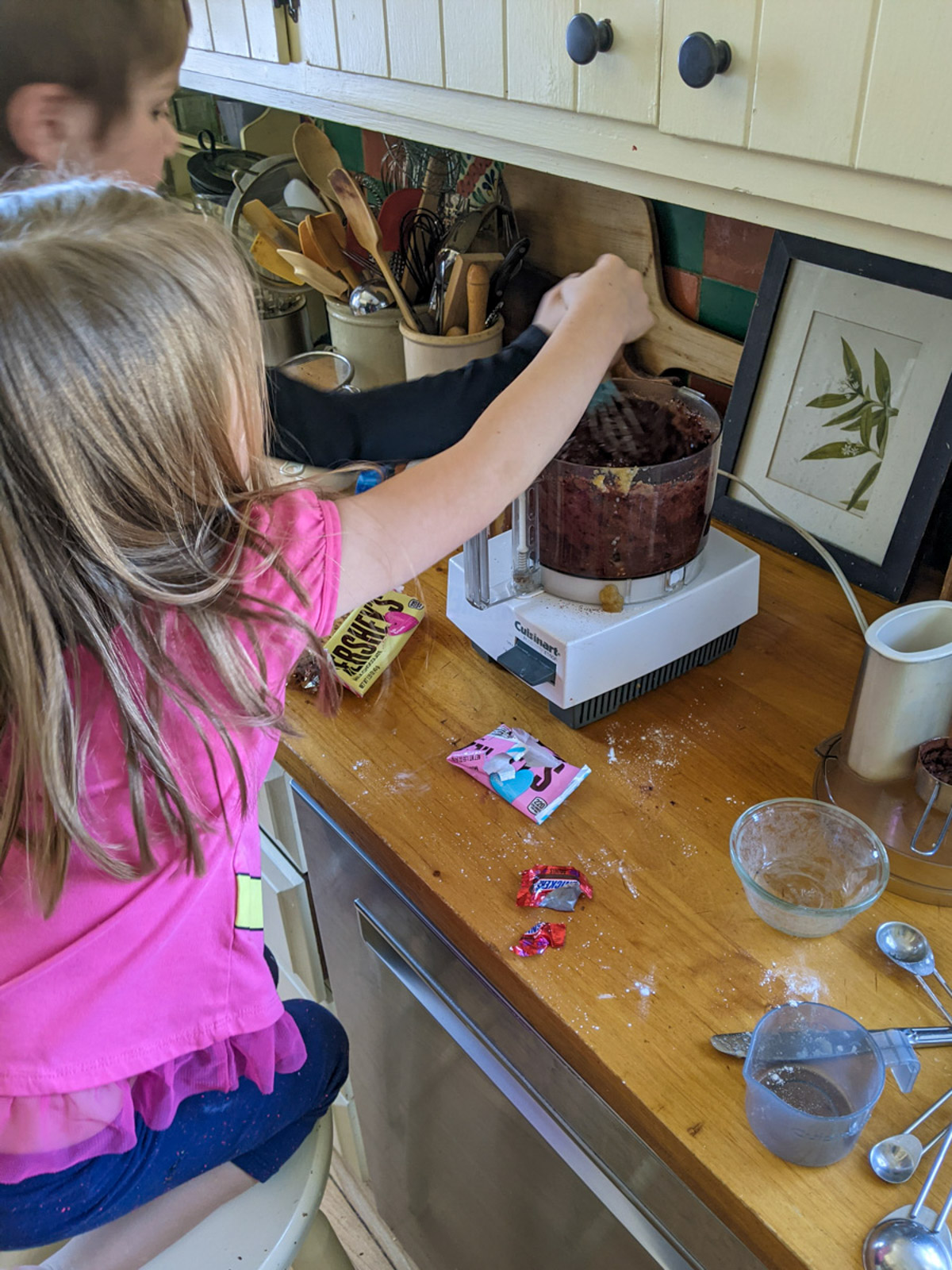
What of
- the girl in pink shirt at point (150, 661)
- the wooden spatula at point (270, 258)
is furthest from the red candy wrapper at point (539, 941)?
the wooden spatula at point (270, 258)

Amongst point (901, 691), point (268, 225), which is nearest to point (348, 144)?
point (268, 225)

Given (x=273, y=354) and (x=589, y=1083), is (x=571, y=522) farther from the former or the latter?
(x=273, y=354)

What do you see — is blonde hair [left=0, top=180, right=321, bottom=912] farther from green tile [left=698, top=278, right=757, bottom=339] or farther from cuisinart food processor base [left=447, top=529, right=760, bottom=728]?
green tile [left=698, top=278, right=757, bottom=339]

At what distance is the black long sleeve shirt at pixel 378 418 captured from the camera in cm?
116

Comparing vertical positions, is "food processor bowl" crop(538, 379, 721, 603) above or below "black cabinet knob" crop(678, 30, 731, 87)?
below

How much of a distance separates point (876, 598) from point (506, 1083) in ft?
2.08

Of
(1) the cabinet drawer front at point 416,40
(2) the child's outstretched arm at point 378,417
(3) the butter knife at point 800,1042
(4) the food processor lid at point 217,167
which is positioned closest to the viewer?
(3) the butter knife at point 800,1042

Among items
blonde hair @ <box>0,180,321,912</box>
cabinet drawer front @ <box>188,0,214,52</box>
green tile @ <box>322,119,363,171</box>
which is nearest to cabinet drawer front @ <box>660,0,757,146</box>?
blonde hair @ <box>0,180,321,912</box>

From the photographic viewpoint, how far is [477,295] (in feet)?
4.18

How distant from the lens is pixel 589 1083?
72 cm

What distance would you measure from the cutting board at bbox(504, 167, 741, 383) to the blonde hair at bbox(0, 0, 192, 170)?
0.52 m

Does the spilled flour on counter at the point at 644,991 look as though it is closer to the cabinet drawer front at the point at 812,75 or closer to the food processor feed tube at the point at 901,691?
the food processor feed tube at the point at 901,691

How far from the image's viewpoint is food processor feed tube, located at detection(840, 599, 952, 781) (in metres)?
0.76

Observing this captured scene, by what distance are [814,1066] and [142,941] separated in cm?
49
